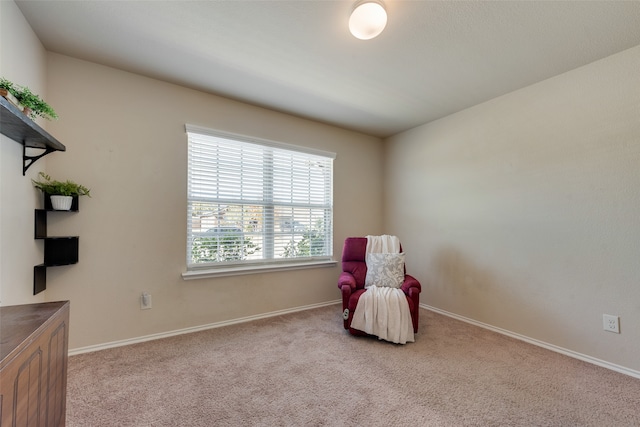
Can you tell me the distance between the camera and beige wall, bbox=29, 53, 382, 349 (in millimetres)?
2270

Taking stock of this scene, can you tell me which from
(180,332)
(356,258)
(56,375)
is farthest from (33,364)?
(356,258)

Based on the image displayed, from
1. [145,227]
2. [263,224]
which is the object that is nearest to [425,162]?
[263,224]

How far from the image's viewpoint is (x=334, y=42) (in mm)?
2055

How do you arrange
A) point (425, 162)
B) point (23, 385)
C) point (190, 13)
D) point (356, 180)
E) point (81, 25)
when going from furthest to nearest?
point (356, 180) < point (425, 162) < point (81, 25) < point (190, 13) < point (23, 385)

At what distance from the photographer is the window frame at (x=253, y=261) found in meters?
2.78


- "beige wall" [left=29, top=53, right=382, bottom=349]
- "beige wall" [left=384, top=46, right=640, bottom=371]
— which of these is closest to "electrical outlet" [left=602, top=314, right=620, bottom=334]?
"beige wall" [left=384, top=46, right=640, bottom=371]

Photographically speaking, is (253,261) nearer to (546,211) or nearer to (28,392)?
(28,392)

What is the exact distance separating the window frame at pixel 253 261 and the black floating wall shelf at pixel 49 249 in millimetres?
866

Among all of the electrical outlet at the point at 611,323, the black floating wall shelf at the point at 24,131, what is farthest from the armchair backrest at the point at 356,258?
the black floating wall shelf at the point at 24,131

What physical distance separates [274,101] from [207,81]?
0.72 meters

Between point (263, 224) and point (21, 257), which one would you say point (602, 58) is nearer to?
point (263, 224)

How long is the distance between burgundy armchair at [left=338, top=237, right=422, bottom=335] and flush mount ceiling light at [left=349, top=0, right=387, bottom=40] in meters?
2.17

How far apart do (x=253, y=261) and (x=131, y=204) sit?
52.6 inches

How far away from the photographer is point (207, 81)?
2.64 m
